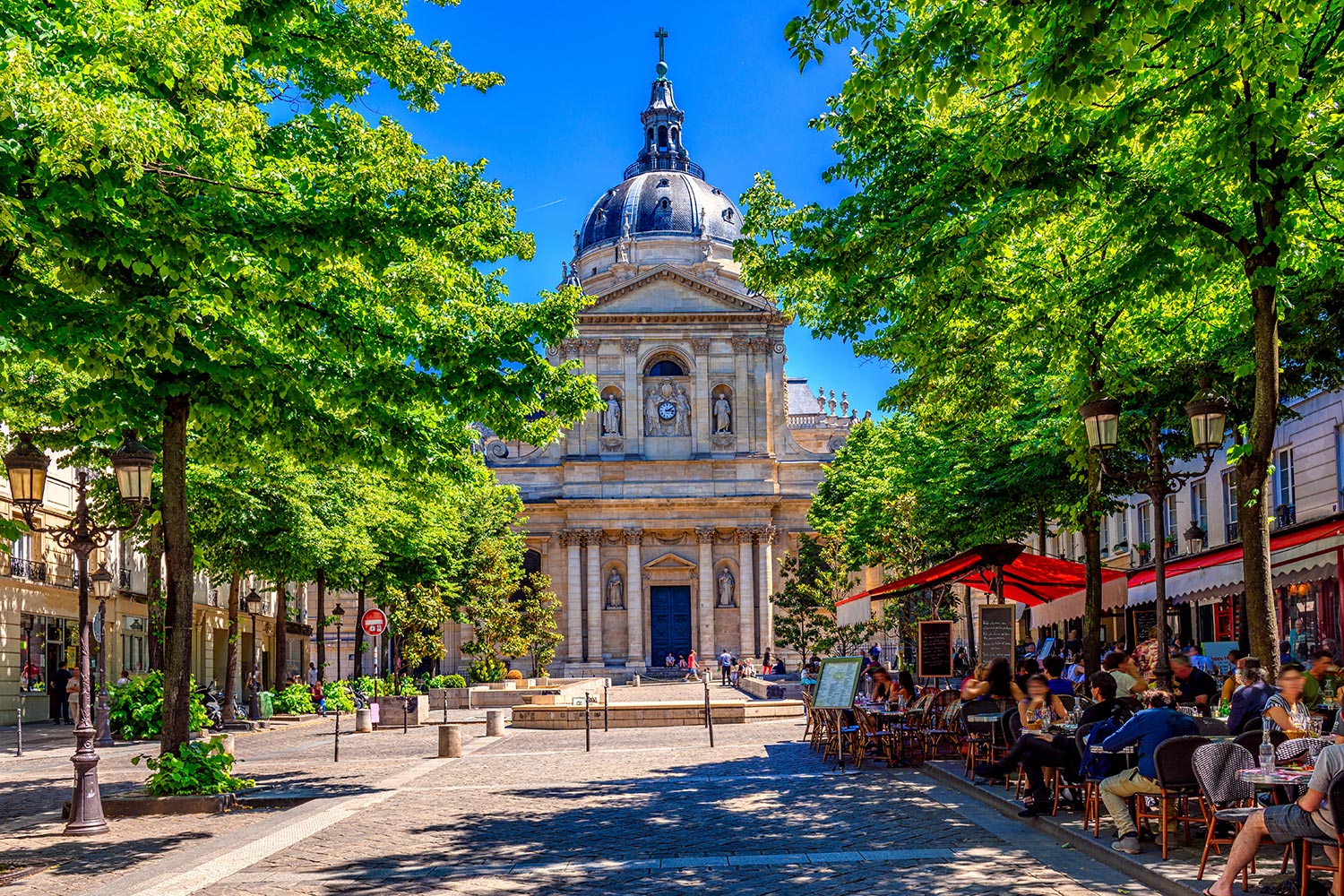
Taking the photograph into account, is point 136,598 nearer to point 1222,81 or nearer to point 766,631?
point 766,631


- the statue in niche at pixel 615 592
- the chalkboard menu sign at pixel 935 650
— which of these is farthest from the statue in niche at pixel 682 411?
the chalkboard menu sign at pixel 935 650

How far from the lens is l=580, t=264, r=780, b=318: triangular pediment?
70938 millimetres

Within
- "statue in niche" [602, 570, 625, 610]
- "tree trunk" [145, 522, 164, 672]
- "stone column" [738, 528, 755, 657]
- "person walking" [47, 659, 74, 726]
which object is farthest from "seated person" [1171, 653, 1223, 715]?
"statue in niche" [602, 570, 625, 610]

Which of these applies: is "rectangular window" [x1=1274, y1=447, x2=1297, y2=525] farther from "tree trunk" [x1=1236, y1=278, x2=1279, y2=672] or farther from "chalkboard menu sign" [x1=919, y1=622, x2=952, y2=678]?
"tree trunk" [x1=1236, y1=278, x2=1279, y2=672]

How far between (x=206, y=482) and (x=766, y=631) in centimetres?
4757

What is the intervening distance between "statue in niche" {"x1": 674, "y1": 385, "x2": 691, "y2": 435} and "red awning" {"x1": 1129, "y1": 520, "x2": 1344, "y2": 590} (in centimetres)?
3826

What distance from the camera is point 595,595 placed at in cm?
7088

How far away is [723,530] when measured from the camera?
71.5 metres

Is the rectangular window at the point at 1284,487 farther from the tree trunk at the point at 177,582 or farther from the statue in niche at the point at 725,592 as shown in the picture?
the statue in niche at the point at 725,592

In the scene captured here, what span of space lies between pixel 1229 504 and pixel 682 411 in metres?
41.3

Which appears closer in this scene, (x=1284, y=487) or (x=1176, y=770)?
(x=1176, y=770)

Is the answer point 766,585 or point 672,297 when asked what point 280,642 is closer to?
point 766,585

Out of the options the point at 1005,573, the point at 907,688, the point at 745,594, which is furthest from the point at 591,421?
the point at 1005,573

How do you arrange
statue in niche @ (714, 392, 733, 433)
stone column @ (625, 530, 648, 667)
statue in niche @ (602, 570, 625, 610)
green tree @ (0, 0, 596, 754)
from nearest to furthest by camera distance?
green tree @ (0, 0, 596, 754) < stone column @ (625, 530, 648, 667) < statue in niche @ (602, 570, 625, 610) < statue in niche @ (714, 392, 733, 433)
